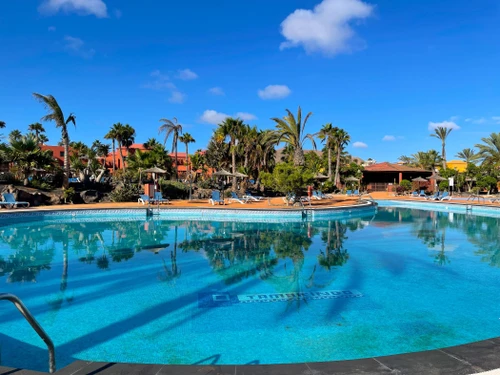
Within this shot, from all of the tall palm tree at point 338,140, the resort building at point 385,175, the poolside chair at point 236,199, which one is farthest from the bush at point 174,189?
the resort building at point 385,175

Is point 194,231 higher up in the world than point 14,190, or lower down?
lower down

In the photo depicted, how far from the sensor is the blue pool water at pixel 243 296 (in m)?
4.61

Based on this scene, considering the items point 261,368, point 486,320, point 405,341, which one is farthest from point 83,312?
point 486,320

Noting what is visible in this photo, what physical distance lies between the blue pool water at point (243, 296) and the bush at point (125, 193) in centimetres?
989

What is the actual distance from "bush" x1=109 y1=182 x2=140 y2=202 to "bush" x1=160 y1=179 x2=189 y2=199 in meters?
1.92

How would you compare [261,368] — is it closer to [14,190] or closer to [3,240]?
[3,240]

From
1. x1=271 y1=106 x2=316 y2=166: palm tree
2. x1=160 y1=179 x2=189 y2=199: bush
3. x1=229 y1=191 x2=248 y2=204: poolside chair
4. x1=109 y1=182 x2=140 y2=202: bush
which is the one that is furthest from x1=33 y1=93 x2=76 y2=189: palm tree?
x1=271 y1=106 x2=316 y2=166: palm tree

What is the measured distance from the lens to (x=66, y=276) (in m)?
7.72

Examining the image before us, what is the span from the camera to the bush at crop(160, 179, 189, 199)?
2484 centimetres

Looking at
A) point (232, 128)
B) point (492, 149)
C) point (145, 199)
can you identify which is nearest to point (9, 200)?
point (145, 199)

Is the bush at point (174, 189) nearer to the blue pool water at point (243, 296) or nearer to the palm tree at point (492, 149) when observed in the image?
the blue pool water at point (243, 296)

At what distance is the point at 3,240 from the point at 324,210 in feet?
46.7

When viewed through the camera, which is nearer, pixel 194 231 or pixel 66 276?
pixel 66 276

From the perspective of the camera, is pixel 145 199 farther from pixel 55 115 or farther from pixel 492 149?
pixel 492 149
